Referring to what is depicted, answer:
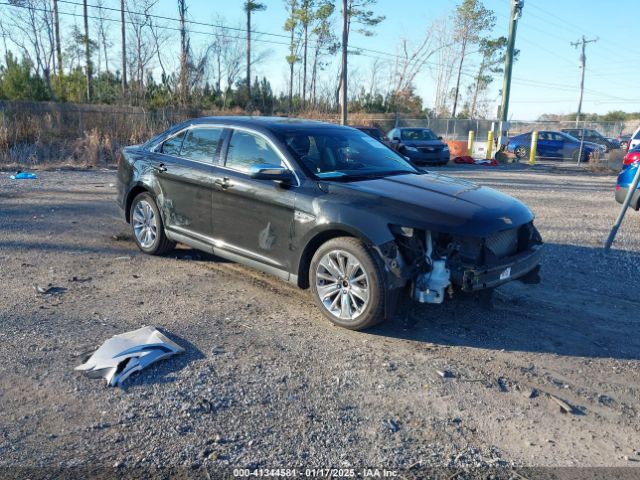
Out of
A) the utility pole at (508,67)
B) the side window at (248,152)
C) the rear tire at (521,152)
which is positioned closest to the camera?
the side window at (248,152)

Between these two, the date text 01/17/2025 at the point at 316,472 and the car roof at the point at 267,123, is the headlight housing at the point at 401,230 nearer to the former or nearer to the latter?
the car roof at the point at 267,123

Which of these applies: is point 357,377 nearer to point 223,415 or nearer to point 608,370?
point 223,415

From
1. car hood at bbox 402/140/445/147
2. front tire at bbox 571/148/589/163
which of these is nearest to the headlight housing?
car hood at bbox 402/140/445/147

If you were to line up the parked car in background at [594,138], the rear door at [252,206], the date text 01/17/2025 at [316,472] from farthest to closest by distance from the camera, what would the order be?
the parked car in background at [594,138]
the rear door at [252,206]
the date text 01/17/2025 at [316,472]

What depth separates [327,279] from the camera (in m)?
4.55

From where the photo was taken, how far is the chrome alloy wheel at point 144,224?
642 cm

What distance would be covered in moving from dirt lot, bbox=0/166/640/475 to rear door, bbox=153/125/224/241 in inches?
22.9

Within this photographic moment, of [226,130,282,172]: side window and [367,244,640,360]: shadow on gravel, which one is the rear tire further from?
[226,130,282,172]: side window

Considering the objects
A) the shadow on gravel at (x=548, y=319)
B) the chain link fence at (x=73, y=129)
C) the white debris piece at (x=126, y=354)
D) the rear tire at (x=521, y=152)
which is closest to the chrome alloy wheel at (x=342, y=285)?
the shadow on gravel at (x=548, y=319)

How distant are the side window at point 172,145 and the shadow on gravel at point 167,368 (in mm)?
2836

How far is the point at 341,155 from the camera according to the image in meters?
5.37

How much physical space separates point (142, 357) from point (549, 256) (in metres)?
5.26

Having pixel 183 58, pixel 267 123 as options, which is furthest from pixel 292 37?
pixel 267 123

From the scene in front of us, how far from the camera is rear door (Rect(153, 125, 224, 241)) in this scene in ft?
18.5
